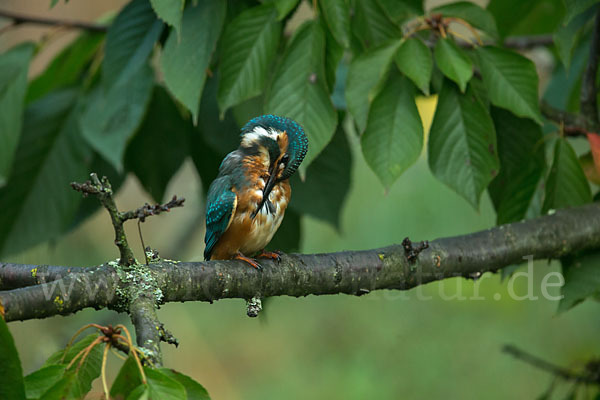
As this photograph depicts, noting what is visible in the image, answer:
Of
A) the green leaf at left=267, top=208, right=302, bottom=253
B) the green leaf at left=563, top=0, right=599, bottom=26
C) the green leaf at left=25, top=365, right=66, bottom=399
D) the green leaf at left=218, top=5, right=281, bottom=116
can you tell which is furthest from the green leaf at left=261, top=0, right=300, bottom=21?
the green leaf at left=25, top=365, right=66, bottom=399

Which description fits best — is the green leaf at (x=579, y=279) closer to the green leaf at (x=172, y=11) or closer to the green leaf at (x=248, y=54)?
the green leaf at (x=248, y=54)

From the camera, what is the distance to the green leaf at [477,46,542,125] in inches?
93.3

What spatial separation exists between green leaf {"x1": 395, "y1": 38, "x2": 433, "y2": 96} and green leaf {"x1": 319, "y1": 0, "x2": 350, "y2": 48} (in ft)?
0.59

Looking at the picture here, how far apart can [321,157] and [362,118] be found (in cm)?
75

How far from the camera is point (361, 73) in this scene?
2.28 meters

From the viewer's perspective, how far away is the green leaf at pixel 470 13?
2.43 meters

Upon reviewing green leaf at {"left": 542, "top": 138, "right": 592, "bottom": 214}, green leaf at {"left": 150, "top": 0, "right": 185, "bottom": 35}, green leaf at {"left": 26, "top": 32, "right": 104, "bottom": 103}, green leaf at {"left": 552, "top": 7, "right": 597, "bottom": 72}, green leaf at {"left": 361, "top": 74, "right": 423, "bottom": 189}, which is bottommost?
green leaf at {"left": 542, "top": 138, "right": 592, "bottom": 214}

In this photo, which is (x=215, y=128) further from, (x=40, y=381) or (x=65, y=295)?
(x=40, y=381)

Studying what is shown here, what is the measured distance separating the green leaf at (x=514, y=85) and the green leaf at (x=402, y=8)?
33 cm

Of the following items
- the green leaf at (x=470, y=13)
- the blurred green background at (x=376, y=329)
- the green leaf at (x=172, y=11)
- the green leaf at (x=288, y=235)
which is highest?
the green leaf at (x=172, y=11)

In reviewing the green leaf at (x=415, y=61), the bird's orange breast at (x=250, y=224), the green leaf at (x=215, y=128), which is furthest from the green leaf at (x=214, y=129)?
the green leaf at (x=415, y=61)

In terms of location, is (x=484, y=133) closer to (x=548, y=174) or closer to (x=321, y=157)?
(x=548, y=174)

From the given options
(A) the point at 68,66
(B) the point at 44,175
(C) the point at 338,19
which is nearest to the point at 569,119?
(C) the point at 338,19

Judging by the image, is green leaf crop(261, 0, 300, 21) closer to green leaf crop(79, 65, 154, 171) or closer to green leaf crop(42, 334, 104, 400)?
green leaf crop(79, 65, 154, 171)
